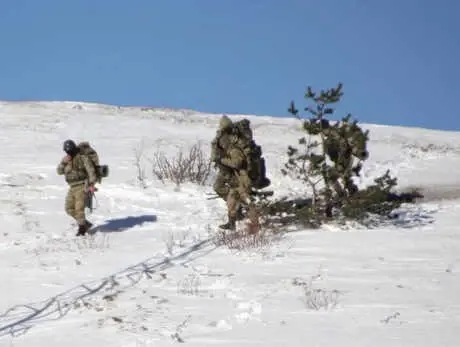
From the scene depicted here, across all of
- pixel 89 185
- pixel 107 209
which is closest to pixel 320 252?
pixel 89 185

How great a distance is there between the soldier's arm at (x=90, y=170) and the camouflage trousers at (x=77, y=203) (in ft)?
0.61

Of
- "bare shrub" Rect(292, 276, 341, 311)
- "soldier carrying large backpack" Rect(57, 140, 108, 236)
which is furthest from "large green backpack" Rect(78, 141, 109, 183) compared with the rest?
"bare shrub" Rect(292, 276, 341, 311)

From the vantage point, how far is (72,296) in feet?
21.0

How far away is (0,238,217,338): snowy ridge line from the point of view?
18.4ft

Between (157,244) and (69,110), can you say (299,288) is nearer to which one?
(157,244)

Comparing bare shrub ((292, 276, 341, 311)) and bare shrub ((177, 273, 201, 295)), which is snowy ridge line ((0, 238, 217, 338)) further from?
bare shrub ((292, 276, 341, 311))

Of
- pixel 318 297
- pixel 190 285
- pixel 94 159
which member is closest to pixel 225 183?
pixel 94 159

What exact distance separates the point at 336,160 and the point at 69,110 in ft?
89.1

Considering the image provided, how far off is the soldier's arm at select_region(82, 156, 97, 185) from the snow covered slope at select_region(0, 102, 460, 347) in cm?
79

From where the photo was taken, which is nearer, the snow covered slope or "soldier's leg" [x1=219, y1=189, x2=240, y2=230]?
the snow covered slope

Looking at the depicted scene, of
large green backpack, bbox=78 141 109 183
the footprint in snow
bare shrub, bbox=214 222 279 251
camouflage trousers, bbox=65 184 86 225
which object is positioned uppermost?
large green backpack, bbox=78 141 109 183

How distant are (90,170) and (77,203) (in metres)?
0.52

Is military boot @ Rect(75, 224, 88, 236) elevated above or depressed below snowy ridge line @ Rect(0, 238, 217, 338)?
above

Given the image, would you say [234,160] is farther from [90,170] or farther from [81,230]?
[81,230]
